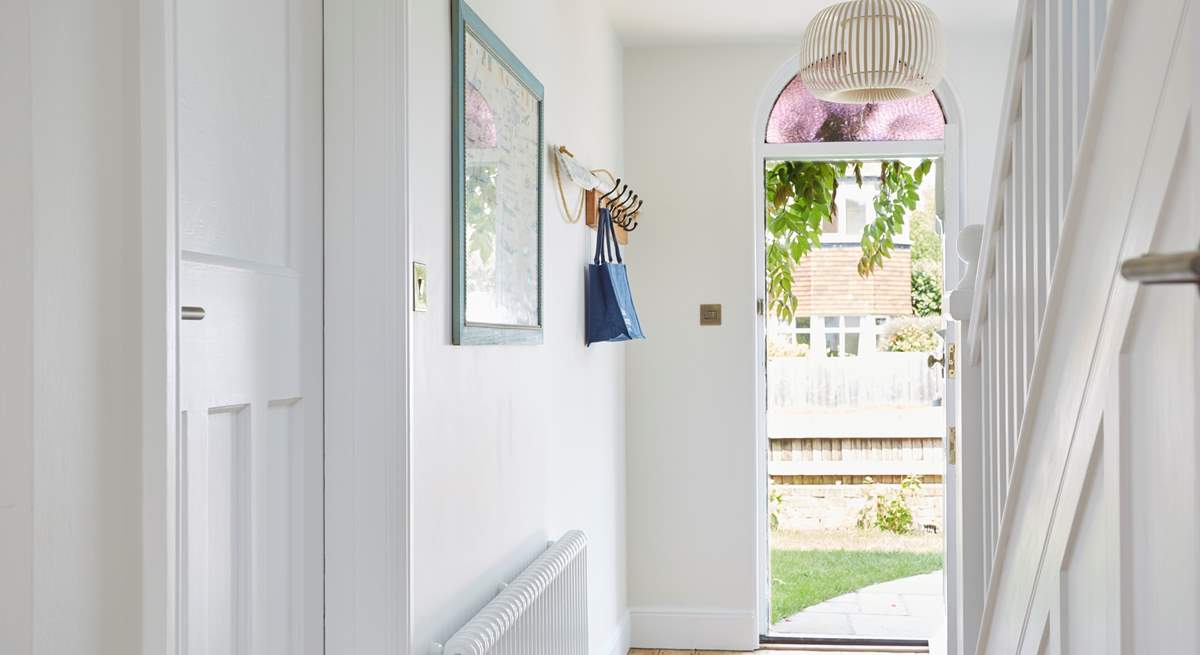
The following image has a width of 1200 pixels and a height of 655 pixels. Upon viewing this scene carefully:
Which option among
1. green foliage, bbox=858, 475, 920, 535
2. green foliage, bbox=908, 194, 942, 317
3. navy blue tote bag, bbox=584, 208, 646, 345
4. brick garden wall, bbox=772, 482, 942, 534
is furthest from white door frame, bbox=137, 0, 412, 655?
green foliage, bbox=858, 475, 920, 535

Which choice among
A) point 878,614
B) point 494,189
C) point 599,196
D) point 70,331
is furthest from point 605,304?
point 70,331

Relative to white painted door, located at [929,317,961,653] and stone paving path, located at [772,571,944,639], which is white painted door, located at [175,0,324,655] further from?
stone paving path, located at [772,571,944,639]

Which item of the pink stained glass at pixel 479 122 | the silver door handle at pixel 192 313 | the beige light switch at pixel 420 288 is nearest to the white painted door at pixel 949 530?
the pink stained glass at pixel 479 122

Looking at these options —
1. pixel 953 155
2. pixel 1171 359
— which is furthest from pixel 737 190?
pixel 1171 359

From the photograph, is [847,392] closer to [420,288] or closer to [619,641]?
[619,641]

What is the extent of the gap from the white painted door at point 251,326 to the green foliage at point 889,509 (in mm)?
4072

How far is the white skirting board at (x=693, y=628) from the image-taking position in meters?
4.48

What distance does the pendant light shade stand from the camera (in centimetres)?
330

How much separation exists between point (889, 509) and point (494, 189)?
364 cm

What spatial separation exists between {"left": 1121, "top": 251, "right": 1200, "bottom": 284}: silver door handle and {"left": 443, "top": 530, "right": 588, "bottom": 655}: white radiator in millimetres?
1441

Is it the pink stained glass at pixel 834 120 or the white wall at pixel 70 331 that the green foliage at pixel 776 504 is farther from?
the white wall at pixel 70 331

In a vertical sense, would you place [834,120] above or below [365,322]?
above

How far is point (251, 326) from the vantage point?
4.99ft

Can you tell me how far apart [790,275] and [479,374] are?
2.65 metres
